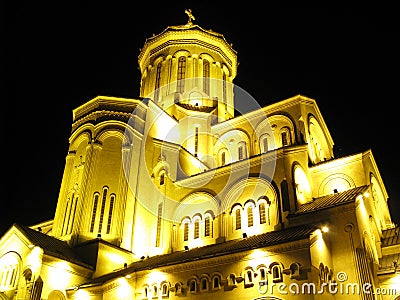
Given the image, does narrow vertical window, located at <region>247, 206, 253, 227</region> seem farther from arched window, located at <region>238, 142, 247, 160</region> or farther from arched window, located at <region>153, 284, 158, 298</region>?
arched window, located at <region>238, 142, 247, 160</region>

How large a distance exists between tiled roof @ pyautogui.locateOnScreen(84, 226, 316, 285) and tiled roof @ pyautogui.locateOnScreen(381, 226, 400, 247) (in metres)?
7.45

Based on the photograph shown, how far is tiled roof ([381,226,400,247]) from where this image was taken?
76.5 ft

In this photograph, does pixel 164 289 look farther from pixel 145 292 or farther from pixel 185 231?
pixel 185 231

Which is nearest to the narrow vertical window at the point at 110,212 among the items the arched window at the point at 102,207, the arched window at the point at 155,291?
the arched window at the point at 102,207

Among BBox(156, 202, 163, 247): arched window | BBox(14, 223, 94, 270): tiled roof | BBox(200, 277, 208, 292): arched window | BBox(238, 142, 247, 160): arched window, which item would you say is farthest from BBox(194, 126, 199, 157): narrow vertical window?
BBox(200, 277, 208, 292): arched window

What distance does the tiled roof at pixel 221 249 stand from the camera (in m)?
18.0

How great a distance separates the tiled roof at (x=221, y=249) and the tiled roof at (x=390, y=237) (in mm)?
7454

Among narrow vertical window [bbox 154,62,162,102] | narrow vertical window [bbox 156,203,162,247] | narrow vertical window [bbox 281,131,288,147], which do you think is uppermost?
narrow vertical window [bbox 154,62,162,102]

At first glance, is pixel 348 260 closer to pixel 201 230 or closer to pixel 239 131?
pixel 201 230

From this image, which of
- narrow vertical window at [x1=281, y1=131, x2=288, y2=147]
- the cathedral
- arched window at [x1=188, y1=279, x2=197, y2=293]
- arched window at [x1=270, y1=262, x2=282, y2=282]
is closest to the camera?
arched window at [x1=270, y1=262, x2=282, y2=282]

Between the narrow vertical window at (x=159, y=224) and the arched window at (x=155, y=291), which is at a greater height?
the narrow vertical window at (x=159, y=224)

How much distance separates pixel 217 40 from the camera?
38.2 metres

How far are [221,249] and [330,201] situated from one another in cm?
609

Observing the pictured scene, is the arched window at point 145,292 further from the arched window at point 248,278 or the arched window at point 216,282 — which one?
the arched window at point 248,278
